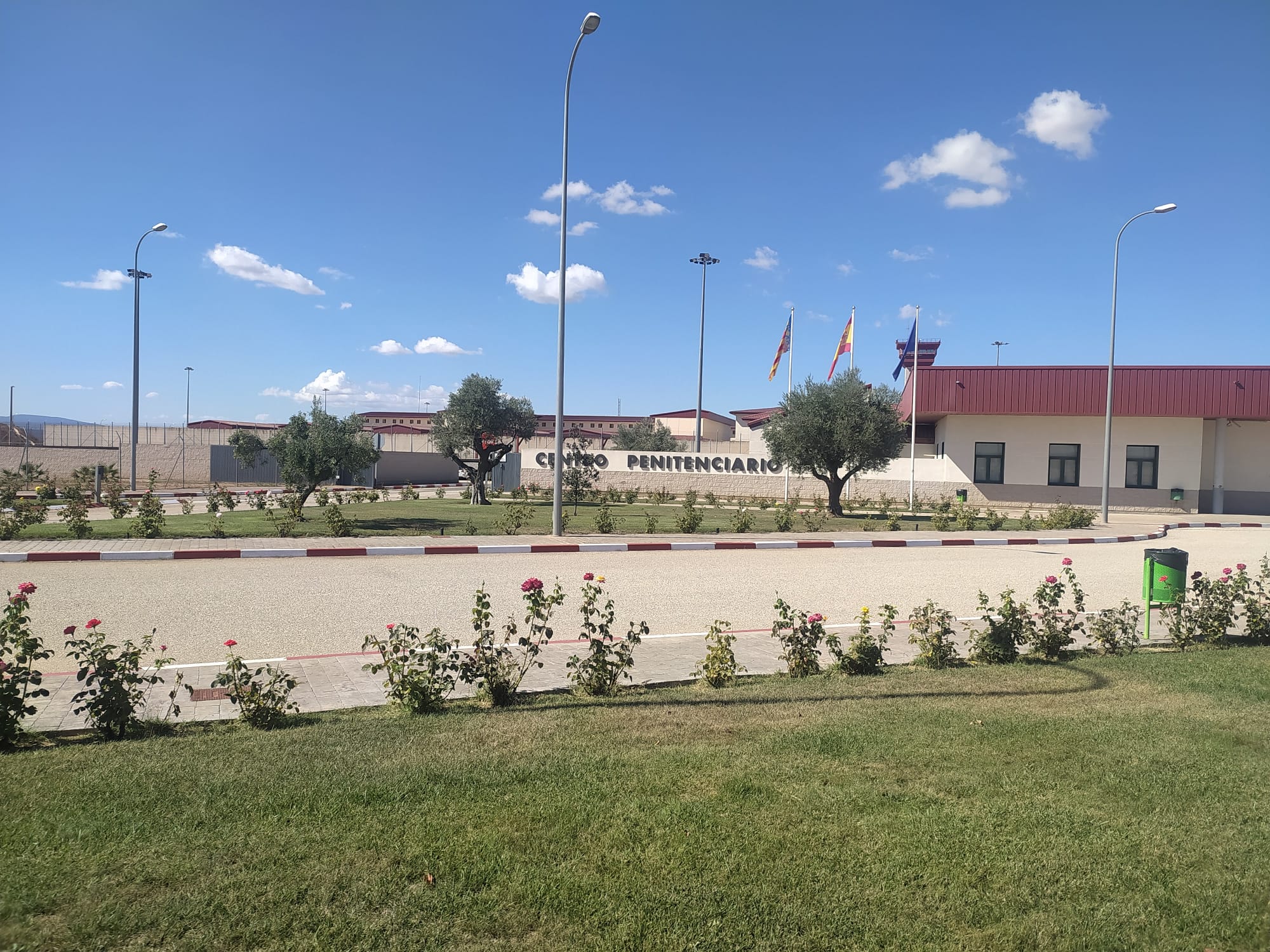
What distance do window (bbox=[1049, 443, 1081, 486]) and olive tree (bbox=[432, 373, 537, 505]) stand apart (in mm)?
21962

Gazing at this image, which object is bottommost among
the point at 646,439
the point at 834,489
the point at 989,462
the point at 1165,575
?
the point at 1165,575

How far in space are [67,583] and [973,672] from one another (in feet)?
35.5

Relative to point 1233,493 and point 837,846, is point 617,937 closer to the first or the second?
point 837,846

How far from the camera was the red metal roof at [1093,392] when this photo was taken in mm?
31828

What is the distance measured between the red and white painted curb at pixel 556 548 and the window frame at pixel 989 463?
38.7 feet

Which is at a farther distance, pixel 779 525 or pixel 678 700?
pixel 779 525

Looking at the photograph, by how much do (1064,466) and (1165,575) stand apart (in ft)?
97.6

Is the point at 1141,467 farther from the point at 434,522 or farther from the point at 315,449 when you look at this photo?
the point at 315,449

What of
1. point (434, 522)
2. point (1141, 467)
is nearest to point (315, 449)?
point (434, 522)

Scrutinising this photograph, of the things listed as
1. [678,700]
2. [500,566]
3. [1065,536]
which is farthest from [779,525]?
[678,700]

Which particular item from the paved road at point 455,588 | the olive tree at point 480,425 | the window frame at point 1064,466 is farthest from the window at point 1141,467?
the olive tree at point 480,425

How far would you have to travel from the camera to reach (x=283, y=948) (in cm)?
276

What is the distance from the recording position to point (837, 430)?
91.5ft

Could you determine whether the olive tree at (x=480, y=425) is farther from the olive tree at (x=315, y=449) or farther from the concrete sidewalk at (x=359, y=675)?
the concrete sidewalk at (x=359, y=675)
